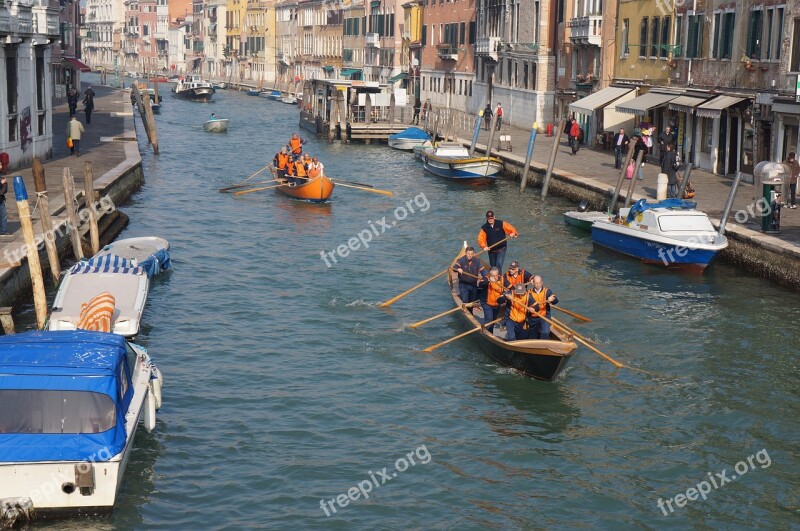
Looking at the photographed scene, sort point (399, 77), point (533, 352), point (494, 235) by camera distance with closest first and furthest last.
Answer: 1. point (533, 352)
2. point (494, 235)
3. point (399, 77)

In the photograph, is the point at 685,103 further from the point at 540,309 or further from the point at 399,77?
the point at 399,77

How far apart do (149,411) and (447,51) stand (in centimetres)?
6052

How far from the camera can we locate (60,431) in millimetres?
12664

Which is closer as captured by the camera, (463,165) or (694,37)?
(694,37)

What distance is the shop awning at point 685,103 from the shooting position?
116 ft

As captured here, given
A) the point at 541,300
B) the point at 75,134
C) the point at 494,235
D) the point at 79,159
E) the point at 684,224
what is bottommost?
the point at 541,300

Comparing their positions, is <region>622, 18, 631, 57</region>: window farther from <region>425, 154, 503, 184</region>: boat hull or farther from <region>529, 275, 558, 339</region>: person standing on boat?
<region>529, 275, 558, 339</region>: person standing on boat

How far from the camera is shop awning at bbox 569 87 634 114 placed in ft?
140

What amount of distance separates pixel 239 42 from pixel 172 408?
129 metres

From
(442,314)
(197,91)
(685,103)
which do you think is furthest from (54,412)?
(197,91)

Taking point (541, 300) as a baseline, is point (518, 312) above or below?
below

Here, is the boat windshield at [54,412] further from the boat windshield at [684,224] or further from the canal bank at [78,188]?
the boat windshield at [684,224]

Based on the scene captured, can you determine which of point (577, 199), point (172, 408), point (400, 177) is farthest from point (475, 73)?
point (172, 408)

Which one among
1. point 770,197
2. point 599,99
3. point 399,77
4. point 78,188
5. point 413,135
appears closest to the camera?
point 770,197
